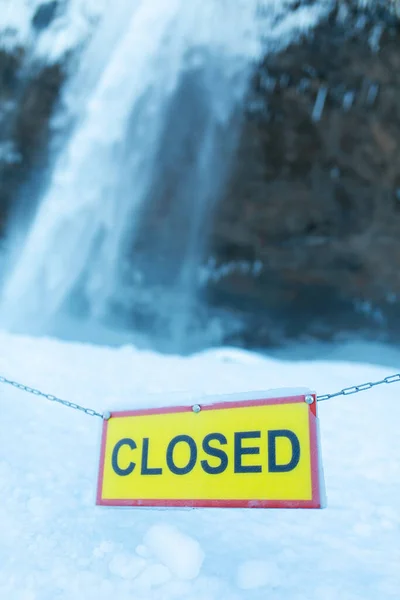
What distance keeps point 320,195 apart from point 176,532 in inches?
247

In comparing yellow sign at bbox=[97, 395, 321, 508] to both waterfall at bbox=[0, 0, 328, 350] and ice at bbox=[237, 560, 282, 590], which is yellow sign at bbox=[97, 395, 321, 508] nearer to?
ice at bbox=[237, 560, 282, 590]

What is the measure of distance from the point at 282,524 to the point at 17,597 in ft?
3.88

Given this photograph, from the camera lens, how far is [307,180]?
7.69 m

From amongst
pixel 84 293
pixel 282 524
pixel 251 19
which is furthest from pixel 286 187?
pixel 282 524

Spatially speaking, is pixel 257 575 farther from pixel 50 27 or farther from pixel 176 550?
pixel 50 27

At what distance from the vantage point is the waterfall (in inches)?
306

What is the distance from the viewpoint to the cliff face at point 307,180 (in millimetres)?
7004

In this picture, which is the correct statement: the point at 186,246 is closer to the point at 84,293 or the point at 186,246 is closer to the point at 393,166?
the point at 84,293

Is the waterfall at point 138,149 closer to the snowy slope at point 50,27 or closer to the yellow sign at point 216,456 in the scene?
the snowy slope at point 50,27

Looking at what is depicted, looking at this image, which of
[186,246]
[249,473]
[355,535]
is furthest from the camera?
[186,246]

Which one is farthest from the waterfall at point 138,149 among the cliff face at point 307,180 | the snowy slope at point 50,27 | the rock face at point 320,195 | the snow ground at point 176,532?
the snow ground at point 176,532

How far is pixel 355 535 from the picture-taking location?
236 centimetres

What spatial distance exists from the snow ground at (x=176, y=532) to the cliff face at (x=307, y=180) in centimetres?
432

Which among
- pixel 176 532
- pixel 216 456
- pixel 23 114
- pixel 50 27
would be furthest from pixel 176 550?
pixel 50 27
